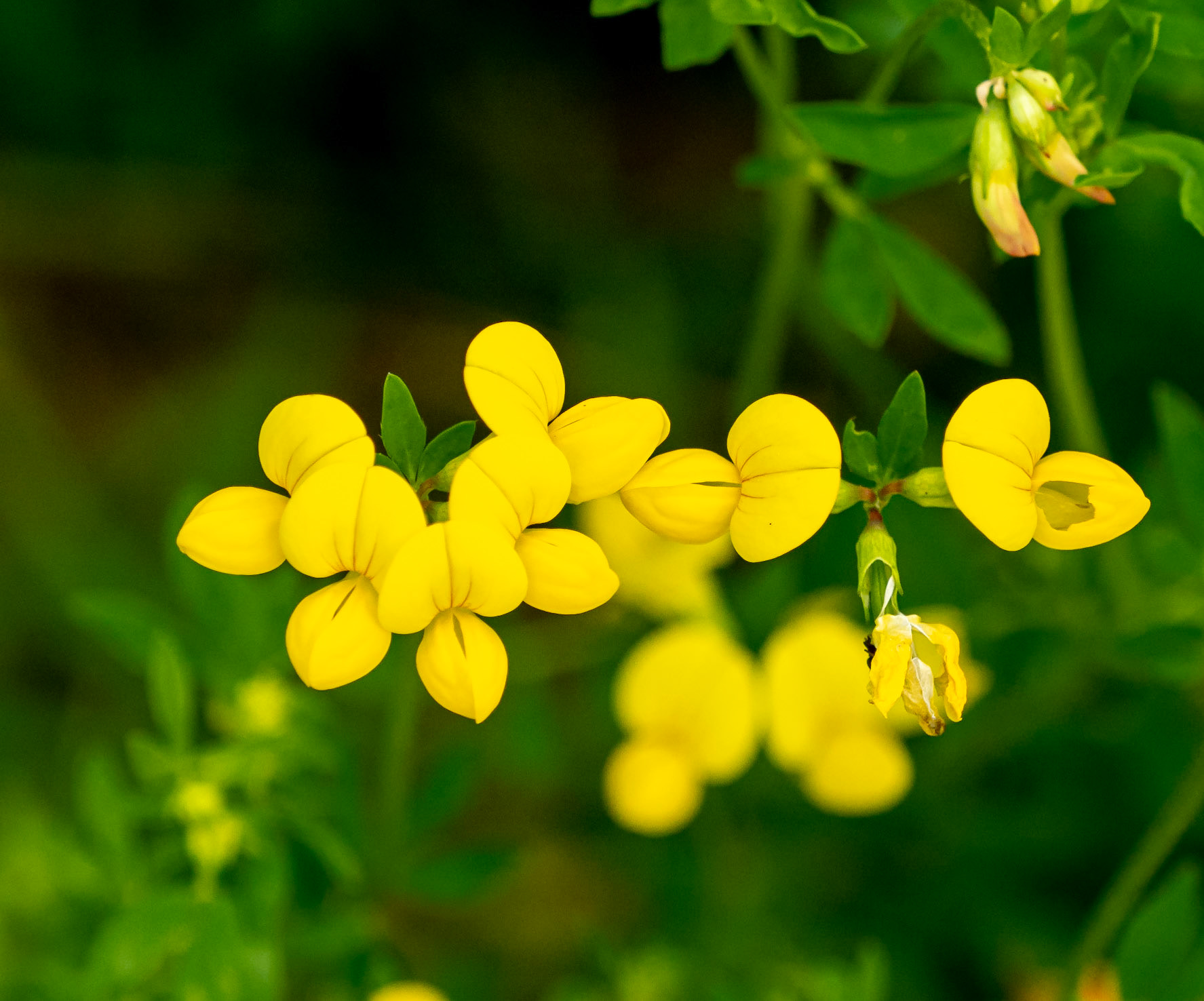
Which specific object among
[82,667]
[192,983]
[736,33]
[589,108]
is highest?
[736,33]

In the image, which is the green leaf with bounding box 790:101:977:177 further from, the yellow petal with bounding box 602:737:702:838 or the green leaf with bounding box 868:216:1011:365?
the yellow petal with bounding box 602:737:702:838

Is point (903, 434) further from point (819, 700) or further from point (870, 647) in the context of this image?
point (819, 700)

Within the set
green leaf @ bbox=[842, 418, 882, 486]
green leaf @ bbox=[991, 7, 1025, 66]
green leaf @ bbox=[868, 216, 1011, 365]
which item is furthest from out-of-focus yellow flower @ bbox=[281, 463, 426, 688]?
green leaf @ bbox=[868, 216, 1011, 365]

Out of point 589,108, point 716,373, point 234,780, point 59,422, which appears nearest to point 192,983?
point 234,780

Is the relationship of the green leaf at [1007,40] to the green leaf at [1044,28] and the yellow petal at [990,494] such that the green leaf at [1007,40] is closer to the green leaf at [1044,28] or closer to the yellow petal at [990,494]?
the green leaf at [1044,28]

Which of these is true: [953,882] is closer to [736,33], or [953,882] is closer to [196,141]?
[736,33]

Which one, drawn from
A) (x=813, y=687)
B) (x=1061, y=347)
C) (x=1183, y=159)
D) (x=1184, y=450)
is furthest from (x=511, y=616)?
(x=1183, y=159)
